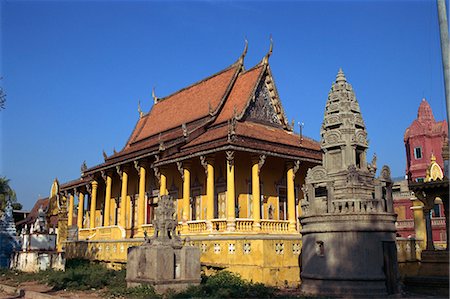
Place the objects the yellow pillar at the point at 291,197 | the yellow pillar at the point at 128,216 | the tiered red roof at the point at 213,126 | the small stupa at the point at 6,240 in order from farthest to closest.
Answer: the small stupa at the point at 6,240, the yellow pillar at the point at 128,216, the tiered red roof at the point at 213,126, the yellow pillar at the point at 291,197

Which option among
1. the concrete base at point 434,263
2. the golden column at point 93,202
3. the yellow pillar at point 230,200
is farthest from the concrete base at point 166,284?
the golden column at point 93,202

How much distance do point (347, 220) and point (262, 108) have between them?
41.9 ft

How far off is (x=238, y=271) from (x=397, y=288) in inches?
199

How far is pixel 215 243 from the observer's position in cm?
1667

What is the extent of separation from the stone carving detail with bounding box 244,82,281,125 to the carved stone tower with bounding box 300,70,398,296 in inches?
371

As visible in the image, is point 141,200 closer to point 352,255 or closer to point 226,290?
point 226,290

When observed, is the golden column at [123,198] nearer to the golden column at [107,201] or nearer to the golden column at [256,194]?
the golden column at [107,201]

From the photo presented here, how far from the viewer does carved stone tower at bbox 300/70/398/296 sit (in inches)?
480

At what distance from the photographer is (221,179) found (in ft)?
71.1

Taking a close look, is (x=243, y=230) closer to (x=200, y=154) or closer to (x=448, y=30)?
(x=200, y=154)

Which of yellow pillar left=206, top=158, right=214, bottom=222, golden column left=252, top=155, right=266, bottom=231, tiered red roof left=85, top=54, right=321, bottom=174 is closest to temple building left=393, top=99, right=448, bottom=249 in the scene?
tiered red roof left=85, top=54, right=321, bottom=174

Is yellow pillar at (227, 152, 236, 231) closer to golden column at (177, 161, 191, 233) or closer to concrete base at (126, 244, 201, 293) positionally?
golden column at (177, 161, 191, 233)

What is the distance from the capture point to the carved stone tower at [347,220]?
40.0 ft

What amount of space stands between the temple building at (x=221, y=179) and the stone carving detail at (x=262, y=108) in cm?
6
